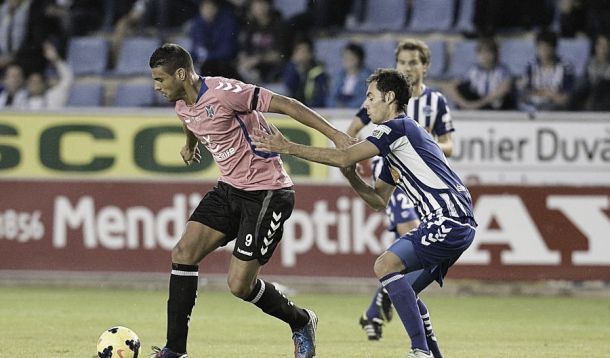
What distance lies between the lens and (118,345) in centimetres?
774

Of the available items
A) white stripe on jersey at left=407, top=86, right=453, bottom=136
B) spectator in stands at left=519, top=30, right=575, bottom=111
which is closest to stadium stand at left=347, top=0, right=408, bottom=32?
spectator in stands at left=519, top=30, right=575, bottom=111

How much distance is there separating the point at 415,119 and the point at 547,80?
590cm

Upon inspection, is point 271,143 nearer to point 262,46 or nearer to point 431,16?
point 262,46

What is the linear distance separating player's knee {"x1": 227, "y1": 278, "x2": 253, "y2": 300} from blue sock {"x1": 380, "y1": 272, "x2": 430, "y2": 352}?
899mm

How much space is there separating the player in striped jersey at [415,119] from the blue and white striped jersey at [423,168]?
2242 millimetres

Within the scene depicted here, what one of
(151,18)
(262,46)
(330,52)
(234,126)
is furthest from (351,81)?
(234,126)

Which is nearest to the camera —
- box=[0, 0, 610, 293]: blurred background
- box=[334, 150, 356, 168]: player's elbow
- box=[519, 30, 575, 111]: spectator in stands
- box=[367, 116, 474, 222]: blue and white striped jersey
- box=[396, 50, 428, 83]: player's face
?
box=[334, 150, 356, 168]: player's elbow

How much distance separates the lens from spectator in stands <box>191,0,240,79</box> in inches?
627

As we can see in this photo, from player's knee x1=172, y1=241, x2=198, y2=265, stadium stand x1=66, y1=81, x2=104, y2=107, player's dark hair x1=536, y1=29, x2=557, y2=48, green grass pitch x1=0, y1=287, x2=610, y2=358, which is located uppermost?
player's dark hair x1=536, y1=29, x2=557, y2=48

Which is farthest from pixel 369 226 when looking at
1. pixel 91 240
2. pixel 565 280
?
pixel 91 240

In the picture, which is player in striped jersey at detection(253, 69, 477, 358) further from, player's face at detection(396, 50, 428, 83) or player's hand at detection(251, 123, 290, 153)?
player's face at detection(396, 50, 428, 83)

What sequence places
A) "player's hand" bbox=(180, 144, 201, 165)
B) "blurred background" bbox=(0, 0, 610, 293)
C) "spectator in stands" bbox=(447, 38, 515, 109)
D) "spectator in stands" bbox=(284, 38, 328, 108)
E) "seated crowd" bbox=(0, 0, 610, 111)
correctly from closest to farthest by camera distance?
"player's hand" bbox=(180, 144, 201, 165) → "blurred background" bbox=(0, 0, 610, 293) → "spectator in stands" bbox=(447, 38, 515, 109) → "seated crowd" bbox=(0, 0, 610, 111) → "spectator in stands" bbox=(284, 38, 328, 108)

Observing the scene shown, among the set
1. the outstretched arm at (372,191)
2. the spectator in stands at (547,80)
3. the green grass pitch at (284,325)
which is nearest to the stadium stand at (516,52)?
the spectator in stands at (547,80)

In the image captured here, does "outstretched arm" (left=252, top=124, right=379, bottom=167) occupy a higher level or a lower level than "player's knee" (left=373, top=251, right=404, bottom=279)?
higher
